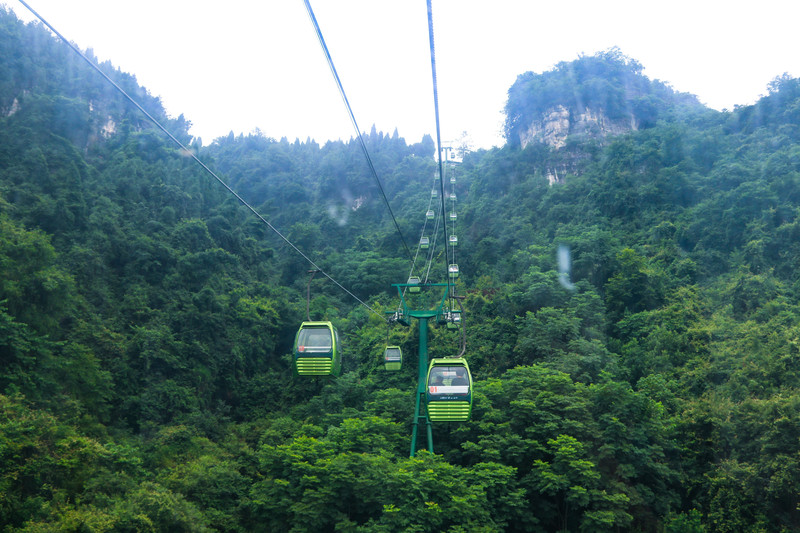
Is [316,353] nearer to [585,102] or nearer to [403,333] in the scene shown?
[403,333]

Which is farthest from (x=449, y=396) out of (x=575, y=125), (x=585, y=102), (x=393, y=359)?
(x=585, y=102)

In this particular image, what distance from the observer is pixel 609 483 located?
18.5 metres

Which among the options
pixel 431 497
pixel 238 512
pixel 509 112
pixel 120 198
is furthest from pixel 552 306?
pixel 509 112

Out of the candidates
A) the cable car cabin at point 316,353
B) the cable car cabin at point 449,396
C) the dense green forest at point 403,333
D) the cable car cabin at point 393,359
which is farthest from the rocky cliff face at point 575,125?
the cable car cabin at point 316,353

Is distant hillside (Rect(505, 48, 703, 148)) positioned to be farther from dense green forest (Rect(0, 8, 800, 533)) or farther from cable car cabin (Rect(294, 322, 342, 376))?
cable car cabin (Rect(294, 322, 342, 376))

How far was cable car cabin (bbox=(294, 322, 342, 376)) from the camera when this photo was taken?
43.5 feet

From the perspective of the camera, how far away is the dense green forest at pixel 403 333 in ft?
59.4

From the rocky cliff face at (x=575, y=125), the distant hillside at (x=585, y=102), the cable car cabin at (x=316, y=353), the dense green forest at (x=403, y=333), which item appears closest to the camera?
the cable car cabin at (x=316, y=353)

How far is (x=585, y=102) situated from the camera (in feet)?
151

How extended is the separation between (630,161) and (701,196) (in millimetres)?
5164

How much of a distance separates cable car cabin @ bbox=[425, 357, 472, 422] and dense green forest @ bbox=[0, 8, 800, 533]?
4307 mm

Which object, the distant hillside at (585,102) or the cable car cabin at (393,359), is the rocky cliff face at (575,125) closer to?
the distant hillside at (585,102)

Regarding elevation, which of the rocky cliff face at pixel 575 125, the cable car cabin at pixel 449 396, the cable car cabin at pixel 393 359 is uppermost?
the rocky cliff face at pixel 575 125

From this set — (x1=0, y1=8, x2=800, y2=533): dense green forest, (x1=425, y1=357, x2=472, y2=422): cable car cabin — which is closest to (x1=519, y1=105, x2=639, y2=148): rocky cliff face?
(x1=0, y1=8, x2=800, y2=533): dense green forest
